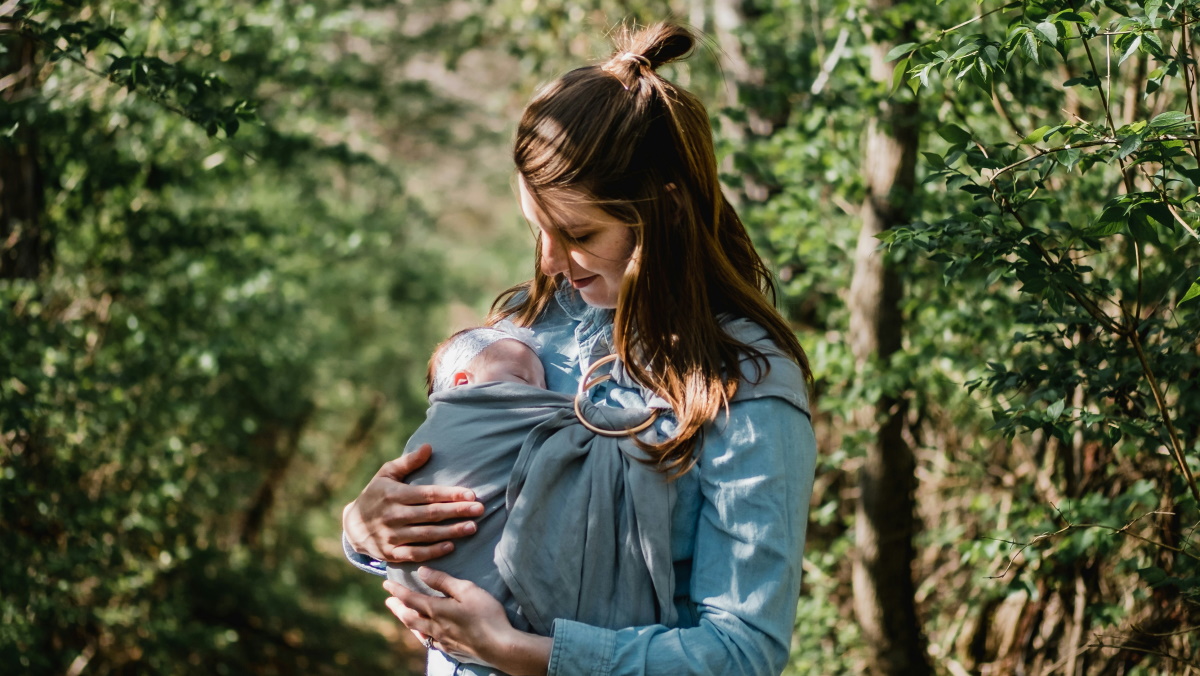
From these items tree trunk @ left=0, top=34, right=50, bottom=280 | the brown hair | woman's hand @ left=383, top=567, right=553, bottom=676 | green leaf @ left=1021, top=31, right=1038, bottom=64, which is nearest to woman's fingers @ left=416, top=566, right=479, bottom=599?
woman's hand @ left=383, top=567, right=553, bottom=676

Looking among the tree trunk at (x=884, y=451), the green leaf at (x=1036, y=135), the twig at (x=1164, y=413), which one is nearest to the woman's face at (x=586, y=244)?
the green leaf at (x=1036, y=135)

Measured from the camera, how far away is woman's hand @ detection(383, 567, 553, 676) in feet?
4.37

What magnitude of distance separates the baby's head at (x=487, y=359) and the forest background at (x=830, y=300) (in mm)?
705

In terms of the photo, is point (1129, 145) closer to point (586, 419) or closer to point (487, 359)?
point (586, 419)

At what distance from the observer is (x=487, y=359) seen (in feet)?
5.45

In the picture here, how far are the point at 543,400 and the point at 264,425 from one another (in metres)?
6.15

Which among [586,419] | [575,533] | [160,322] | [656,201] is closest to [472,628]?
[575,533]

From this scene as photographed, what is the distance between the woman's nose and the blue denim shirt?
0.99 ft

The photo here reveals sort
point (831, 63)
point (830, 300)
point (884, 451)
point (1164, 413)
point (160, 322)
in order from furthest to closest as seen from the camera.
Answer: point (160, 322)
point (830, 300)
point (831, 63)
point (884, 451)
point (1164, 413)

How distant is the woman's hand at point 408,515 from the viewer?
4.68 feet

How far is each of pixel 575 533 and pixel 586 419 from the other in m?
0.17

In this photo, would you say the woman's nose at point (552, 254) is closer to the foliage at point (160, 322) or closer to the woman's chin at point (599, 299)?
the woman's chin at point (599, 299)

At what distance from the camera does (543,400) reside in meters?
1.49

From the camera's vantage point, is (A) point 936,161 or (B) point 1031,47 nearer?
(B) point 1031,47
